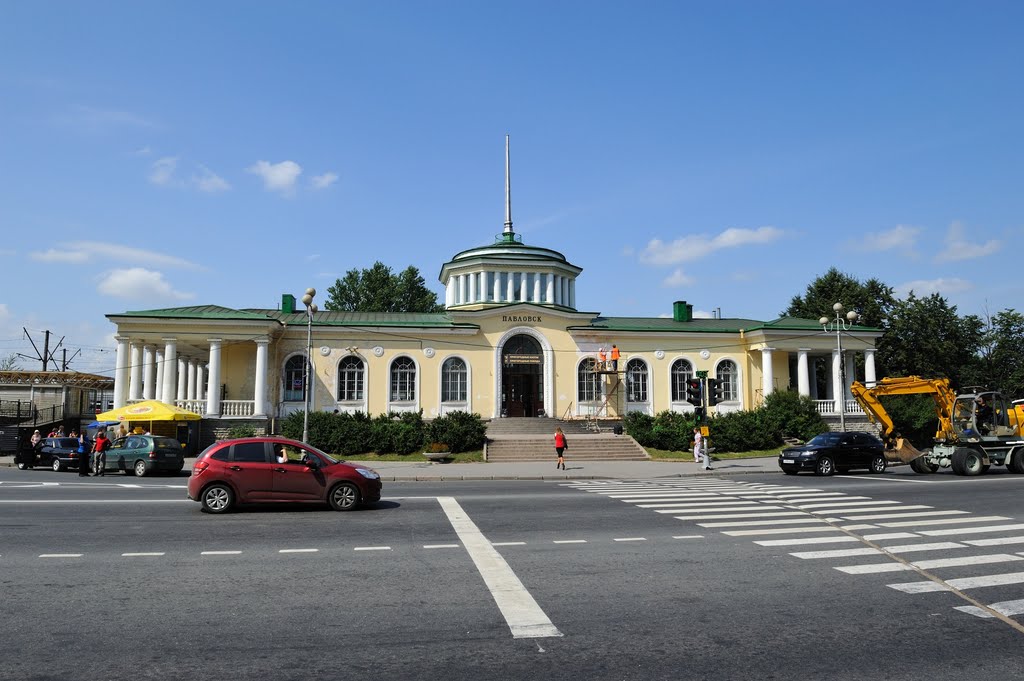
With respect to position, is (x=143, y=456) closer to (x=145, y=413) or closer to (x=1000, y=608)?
(x=145, y=413)

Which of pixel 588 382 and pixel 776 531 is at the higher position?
pixel 588 382

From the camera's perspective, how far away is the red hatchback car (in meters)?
13.9

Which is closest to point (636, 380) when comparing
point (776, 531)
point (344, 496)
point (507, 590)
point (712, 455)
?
point (712, 455)

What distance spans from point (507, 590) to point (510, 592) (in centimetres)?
10

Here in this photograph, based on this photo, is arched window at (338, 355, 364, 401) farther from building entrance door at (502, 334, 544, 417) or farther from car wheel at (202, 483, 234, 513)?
car wheel at (202, 483, 234, 513)

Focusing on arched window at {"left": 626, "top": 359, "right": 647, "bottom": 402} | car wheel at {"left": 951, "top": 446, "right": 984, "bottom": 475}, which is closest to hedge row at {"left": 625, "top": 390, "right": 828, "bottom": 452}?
arched window at {"left": 626, "top": 359, "right": 647, "bottom": 402}

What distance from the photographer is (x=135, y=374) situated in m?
35.4

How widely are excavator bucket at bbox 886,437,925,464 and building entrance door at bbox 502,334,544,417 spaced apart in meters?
18.0

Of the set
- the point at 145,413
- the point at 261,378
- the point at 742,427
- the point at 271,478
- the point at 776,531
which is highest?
the point at 261,378

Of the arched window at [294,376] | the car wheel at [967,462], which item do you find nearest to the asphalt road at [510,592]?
the car wheel at [967,462]

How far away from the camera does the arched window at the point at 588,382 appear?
39656 millimetres

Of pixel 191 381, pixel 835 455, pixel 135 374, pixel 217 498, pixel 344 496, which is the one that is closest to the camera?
pixel 217 498

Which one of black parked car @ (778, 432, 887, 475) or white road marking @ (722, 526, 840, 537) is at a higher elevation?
black parked car @ (778, 432, 887, 475)

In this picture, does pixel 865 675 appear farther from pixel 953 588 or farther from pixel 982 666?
pixel 953 588
